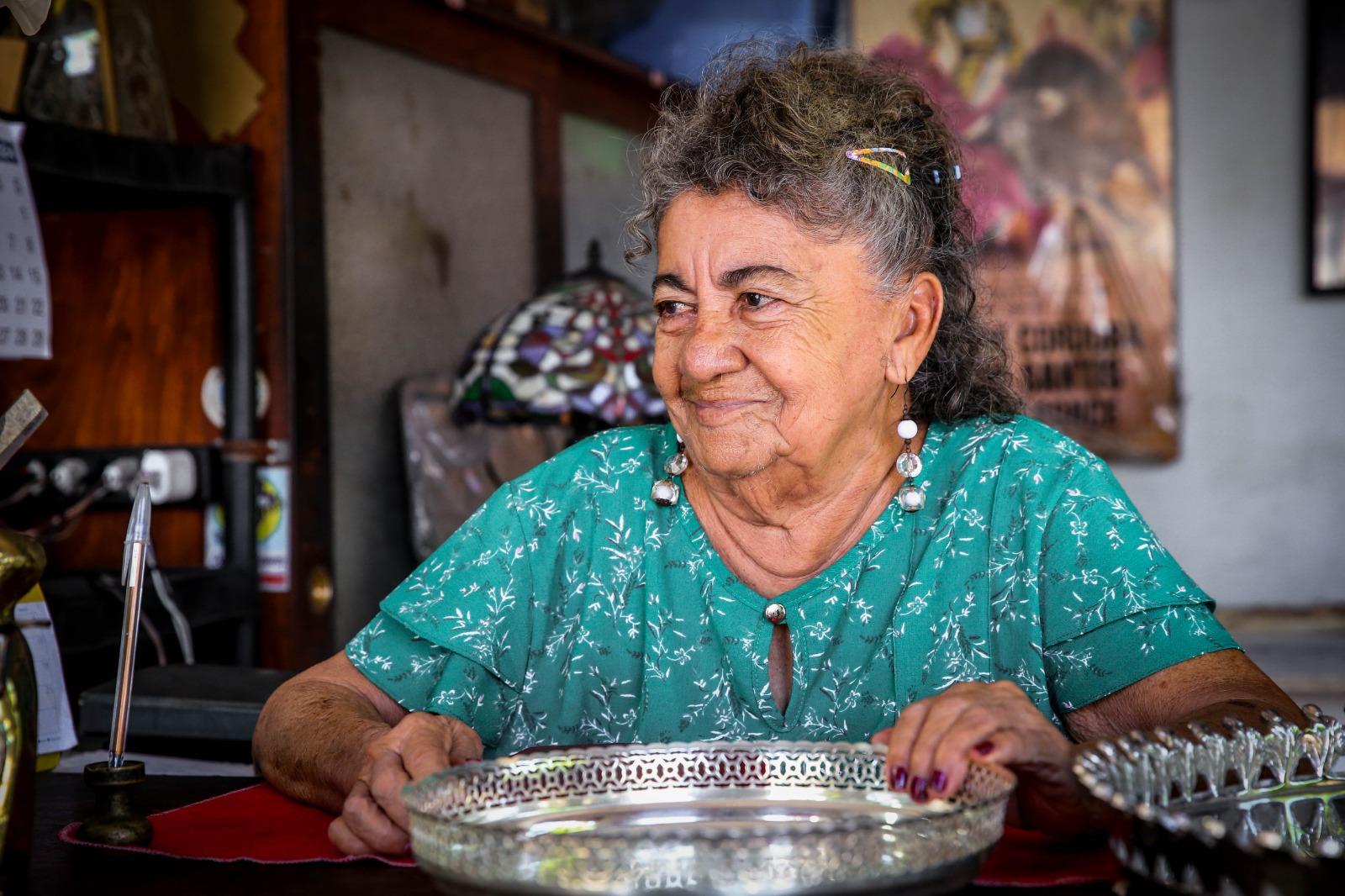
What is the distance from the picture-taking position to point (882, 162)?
1620mm

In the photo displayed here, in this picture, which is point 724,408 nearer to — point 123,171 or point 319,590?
point 123,171

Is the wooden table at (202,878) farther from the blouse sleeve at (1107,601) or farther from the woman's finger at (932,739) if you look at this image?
the blouse sleeve at (1107,601)

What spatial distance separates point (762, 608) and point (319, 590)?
1.37 meters

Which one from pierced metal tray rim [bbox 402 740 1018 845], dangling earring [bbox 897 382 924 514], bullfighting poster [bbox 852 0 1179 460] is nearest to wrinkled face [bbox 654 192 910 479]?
dangling earring [bbox 897 382 924 514]

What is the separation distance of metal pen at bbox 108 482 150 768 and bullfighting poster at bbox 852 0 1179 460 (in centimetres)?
397

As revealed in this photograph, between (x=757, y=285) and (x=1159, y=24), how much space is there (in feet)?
12.4

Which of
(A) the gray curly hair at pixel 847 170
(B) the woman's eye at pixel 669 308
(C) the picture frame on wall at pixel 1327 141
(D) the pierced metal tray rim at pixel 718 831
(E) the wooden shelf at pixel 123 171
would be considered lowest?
(D) the pierced metal tray rim at pixel 718 831

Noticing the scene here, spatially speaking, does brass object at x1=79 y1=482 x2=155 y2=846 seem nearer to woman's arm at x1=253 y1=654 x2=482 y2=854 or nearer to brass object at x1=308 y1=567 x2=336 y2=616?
woman's arm at x1=253 y1=654 x2=482 y2=854

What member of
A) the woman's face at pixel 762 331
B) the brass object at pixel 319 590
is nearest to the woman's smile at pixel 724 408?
the woman's face at pixel 762 331

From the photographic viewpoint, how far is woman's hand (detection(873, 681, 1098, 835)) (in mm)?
1029

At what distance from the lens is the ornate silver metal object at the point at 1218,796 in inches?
29.2

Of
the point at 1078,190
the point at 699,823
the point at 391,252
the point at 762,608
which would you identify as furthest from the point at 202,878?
the point at 1078,190

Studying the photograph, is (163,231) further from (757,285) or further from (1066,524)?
(1066,524)

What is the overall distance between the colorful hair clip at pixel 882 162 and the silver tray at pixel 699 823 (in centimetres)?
76
